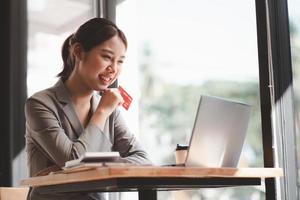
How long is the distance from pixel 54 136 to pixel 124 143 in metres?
0.49

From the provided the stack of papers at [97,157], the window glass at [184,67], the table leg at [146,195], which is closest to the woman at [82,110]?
the table leg at [146,195]

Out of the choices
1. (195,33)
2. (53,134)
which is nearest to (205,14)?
(195,33)

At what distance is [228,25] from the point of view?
3.11m

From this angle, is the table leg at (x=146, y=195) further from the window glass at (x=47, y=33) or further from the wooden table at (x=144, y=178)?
the window glass at (x=47, y=33)

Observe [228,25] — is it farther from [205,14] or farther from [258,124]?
[258,124]

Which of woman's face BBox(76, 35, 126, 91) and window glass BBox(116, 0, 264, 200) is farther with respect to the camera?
window glass BBox(116, 0, 264, 200)

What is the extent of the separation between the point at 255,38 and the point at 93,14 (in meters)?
1.49

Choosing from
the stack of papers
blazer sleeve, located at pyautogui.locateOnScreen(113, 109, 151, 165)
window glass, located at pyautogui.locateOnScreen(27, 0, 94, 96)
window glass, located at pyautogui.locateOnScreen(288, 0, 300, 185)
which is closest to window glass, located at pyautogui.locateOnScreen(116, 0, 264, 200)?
window glass, located at pyautogui.locateOnScreen(288, 0, 300, 185)

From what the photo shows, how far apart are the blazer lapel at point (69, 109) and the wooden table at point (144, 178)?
14.0 inches

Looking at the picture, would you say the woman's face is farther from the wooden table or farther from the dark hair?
the wooden table

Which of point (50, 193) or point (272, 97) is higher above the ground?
point (272, 97)

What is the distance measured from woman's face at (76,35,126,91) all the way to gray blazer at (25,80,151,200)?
0.12 m

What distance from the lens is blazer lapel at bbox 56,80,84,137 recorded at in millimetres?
2305

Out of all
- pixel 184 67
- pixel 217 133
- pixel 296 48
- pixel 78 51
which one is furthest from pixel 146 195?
pixel 184 67
